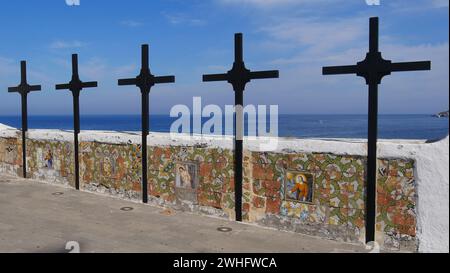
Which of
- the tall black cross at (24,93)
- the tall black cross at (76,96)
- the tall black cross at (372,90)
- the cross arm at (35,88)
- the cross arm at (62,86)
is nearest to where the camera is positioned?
the tall black cross at (372,90)

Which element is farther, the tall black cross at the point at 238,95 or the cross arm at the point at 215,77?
the cross arm at the point at 215,77

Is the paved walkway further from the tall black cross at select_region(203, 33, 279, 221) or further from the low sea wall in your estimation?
the tall black cross at select_region(203, 33, 279, 221)

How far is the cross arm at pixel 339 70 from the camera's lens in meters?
6.45

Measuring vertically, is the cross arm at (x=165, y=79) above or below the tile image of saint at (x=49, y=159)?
above

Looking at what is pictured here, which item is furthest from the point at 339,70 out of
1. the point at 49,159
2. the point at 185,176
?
the point at 49,159

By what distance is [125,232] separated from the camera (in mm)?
7191

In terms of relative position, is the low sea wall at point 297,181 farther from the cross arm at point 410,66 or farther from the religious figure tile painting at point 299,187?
the cross arm at point 410,66

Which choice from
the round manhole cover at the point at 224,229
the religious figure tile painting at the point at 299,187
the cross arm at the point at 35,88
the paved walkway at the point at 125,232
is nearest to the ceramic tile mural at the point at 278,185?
the religious figure tile painting at the point at 299,187

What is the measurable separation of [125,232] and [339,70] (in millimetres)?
4584

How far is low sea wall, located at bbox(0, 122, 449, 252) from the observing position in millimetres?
5918

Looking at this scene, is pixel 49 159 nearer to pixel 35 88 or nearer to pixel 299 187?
pixel 35 88

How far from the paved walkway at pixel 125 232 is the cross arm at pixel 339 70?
109 inches
